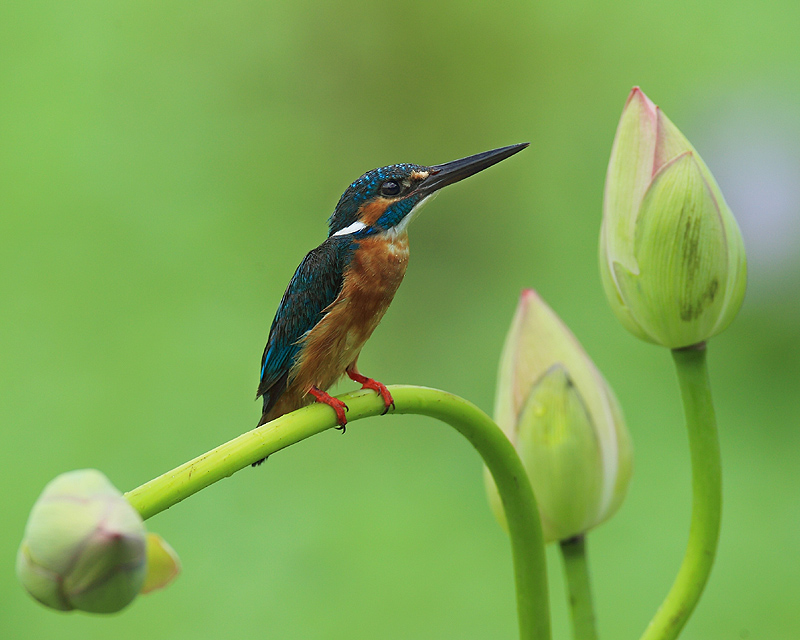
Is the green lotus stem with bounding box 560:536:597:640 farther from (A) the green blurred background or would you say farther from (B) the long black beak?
(A) the green blurred background

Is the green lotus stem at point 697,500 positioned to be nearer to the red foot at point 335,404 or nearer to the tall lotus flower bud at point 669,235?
the tall lotus flower bud at point 669,235

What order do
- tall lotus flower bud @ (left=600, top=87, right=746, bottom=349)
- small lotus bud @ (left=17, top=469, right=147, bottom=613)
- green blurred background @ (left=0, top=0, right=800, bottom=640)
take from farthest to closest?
green blurred background @ (left=0, top=0, right=800, bottom=640), tall lotus flower bud @ (left=600, top=87, right=746, bottom=349), small lotus bud @ (left=17, top=469, right=147, bottom=613)

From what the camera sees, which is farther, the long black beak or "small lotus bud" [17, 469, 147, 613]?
the long black beak

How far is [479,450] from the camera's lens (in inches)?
12.0

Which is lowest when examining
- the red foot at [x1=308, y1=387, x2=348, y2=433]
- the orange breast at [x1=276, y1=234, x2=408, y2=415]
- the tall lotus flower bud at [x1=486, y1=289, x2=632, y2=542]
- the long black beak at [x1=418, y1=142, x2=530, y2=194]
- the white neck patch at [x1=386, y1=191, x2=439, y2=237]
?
the tall lotus flower bud at [x1=486, y1=289, x2=632, y2=542]

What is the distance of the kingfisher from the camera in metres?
0.41

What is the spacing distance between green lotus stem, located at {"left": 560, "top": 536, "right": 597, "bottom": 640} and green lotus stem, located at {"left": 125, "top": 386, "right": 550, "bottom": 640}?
0.15ft

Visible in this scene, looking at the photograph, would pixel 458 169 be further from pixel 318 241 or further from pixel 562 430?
pixel 318 241

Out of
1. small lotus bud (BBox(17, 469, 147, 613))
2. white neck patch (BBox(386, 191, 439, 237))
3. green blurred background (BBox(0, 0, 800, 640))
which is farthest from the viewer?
green blurred background (BBox(0, 0, 800, 640))

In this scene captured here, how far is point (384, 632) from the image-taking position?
0.98 metres

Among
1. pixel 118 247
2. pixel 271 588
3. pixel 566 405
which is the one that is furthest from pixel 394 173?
pixel 118 247

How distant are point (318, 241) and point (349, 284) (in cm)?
76

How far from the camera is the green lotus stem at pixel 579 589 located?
35 cm

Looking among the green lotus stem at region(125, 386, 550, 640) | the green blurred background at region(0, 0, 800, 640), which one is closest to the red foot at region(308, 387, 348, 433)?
the green lotus stem at region(125, 386, 550, 640)
